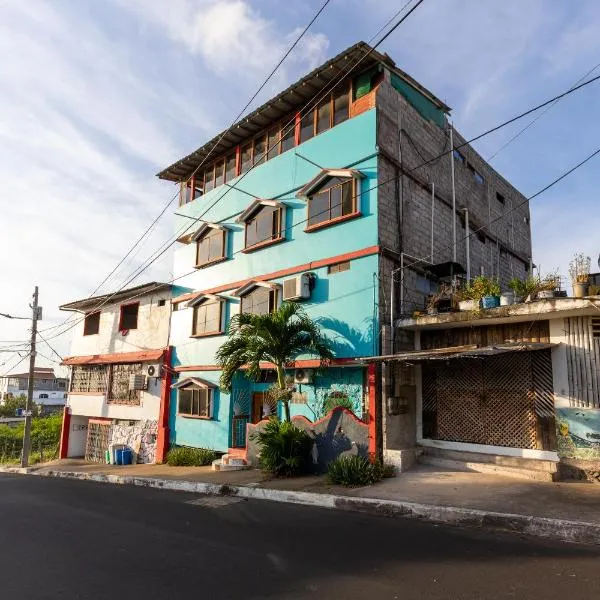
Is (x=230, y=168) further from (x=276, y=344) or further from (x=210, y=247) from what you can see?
(x=276, y=344)

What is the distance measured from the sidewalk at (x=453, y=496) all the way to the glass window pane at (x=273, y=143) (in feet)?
35.5

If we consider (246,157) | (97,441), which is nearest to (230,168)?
(246,157)

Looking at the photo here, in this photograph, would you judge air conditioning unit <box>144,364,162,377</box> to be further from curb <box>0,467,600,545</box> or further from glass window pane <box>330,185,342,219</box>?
glass window pane <box>330,185,342,219</box>

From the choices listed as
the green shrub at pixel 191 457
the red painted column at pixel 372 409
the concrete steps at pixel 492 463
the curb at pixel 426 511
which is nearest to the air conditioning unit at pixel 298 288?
the red painted column at pixel 372 409

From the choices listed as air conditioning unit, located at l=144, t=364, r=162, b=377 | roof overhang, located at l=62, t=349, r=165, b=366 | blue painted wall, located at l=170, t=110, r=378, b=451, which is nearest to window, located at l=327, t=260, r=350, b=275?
blue painted wall, located at l=170, t=110, r=378, b=451

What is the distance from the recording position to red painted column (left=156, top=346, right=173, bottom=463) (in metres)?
18.8

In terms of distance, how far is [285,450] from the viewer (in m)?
12.2

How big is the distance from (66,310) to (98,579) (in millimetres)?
23448

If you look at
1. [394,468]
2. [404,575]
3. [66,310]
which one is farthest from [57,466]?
[404,575]

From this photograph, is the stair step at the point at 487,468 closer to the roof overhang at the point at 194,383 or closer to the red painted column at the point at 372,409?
the red painted column at the point at 372,409

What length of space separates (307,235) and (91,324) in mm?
15220

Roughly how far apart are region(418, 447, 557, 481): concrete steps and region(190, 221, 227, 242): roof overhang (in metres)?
11.1

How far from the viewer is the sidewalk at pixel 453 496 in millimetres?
6938

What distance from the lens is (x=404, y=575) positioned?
5.08 meters
